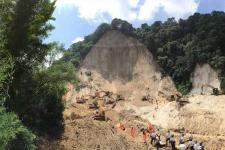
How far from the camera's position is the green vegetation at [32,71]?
93.7 feet

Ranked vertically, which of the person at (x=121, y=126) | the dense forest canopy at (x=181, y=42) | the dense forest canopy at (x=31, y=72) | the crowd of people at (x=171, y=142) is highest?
the dense forest canopy at (x=181, y=42)

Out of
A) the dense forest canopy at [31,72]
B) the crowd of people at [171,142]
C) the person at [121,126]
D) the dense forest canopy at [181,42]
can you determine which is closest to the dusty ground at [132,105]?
the person at [121,126]

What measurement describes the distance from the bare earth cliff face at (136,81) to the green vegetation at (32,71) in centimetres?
1934

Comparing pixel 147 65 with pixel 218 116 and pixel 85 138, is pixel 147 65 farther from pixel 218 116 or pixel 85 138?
pixel 85 138

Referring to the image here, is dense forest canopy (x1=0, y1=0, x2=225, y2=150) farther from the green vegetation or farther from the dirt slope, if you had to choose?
the dirt slope

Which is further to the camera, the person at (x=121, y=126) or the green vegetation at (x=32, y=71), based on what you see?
the person at (x=121, y=126)

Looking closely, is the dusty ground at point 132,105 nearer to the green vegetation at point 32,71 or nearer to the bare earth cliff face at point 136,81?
the bare earth cliff face at point 136,81

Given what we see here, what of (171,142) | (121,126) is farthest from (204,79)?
(171,142)

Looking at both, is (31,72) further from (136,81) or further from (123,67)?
(123,67)

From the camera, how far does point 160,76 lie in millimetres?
83625

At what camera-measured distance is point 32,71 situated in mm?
31078

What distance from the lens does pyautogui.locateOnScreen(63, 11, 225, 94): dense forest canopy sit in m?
75.3

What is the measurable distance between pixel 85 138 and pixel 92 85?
160ft

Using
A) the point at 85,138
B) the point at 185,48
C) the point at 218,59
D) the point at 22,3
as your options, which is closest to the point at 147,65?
the point at 185,48
